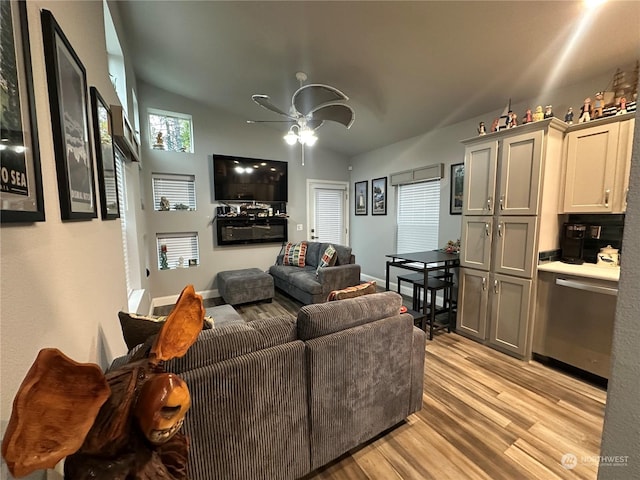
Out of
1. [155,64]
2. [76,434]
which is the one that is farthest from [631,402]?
[155,64]

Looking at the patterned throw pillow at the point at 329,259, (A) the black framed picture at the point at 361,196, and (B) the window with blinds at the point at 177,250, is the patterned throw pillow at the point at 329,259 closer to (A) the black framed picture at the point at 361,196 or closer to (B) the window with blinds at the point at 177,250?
(A) the black framed picture at the point at 361,196

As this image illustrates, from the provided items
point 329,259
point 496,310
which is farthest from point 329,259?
point 496,310

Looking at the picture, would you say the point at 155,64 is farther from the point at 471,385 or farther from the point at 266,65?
the point at 471,385

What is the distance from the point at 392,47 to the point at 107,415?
304 cm

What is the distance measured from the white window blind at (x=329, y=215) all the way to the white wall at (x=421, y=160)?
0.31 metres

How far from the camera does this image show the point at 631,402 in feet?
1.85

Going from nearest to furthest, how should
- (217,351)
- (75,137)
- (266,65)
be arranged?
(75,137), (217,351), (266,65)

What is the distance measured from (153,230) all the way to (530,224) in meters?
4.76

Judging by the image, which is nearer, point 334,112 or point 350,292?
point 350,292

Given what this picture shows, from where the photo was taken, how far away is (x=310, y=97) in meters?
2.51

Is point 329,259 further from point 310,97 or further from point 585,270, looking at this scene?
point 585,270

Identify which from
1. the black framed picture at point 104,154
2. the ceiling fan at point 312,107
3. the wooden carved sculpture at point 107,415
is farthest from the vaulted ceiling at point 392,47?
the wooden carved sculpture at point 107,415

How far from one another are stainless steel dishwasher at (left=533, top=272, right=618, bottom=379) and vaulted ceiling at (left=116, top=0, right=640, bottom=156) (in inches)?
74.0

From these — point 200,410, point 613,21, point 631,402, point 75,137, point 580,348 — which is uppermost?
point 613,21
